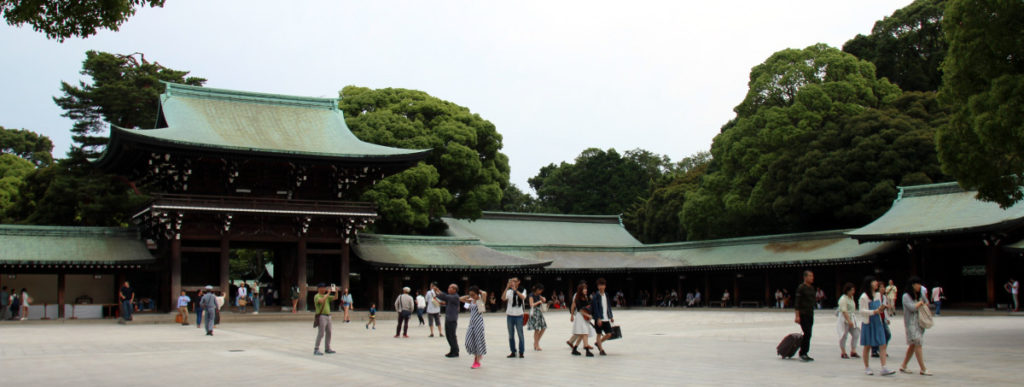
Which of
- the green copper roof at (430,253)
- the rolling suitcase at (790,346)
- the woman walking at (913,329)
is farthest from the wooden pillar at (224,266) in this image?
the woman walking at (913,329)

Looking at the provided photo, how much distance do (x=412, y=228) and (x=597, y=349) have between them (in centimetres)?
3378

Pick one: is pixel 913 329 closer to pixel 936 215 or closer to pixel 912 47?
pixel 936 215

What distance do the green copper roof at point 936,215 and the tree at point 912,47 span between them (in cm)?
2014

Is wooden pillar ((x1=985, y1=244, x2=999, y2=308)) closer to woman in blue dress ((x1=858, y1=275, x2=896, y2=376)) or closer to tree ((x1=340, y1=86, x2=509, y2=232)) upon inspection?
woman in blue dress ((x1=858, y1=275, x2=896, y2=376))

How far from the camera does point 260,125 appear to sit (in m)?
37.5

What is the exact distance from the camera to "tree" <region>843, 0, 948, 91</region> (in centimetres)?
5681

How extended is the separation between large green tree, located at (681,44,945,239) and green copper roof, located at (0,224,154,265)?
33.1 meters

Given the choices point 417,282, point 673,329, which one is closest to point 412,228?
point 417,282

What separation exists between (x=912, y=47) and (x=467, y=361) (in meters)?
53.5

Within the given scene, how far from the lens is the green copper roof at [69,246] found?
32094 millimetres

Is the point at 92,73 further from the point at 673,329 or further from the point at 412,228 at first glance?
the point at 673,329

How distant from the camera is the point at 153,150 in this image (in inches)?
1266

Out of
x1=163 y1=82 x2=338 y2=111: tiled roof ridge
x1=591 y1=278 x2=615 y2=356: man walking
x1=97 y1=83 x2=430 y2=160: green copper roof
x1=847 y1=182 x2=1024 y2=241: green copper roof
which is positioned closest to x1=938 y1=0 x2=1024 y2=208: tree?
x1=591 y1=278 x2=615 y2=356: man walking

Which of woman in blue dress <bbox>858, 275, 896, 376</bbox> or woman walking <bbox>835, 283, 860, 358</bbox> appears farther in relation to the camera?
woman walking <bbox>835, 283, 860, 358</bbox>
